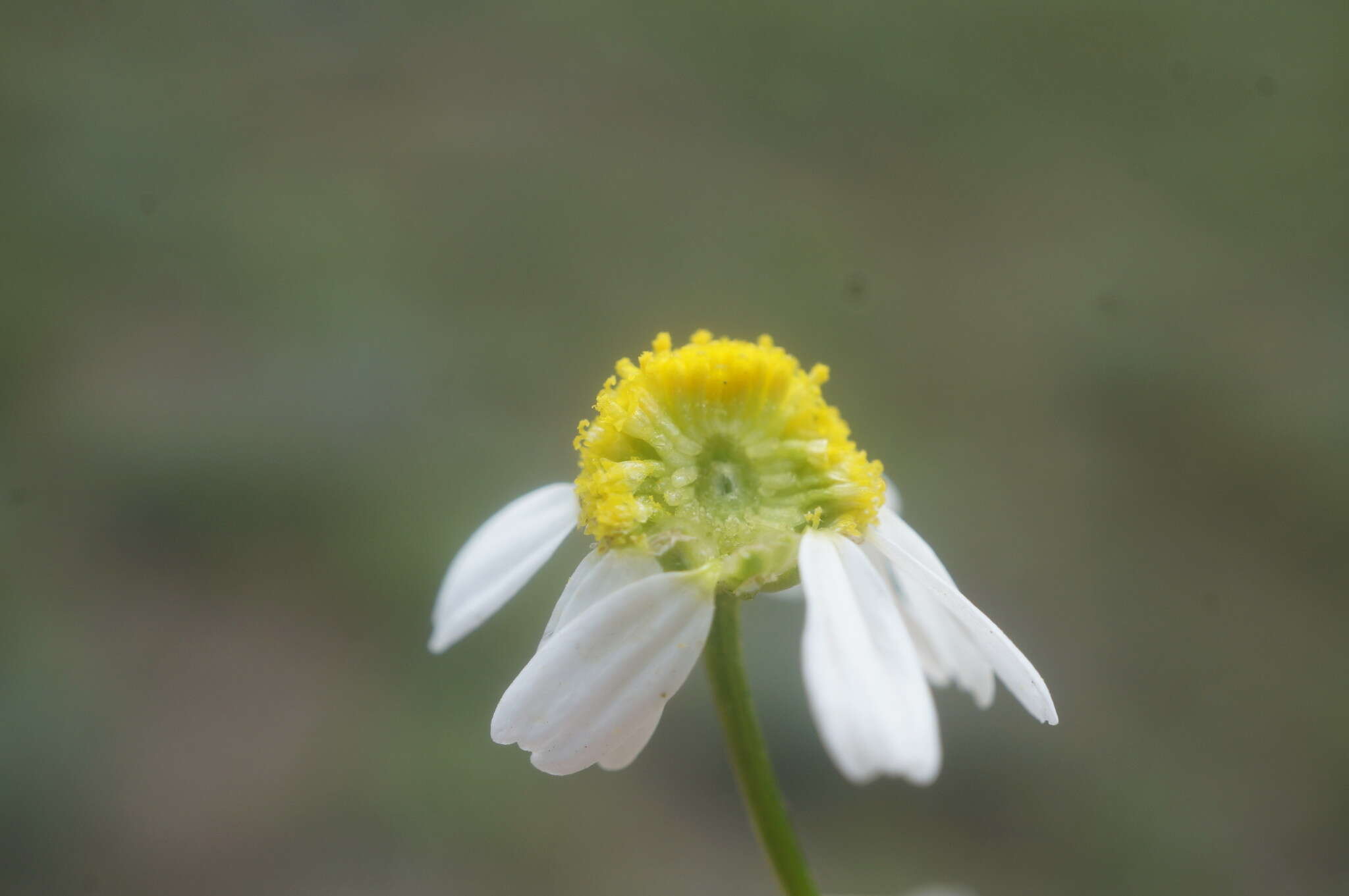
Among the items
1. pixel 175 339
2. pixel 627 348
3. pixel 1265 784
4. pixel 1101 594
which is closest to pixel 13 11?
pixel 175 339

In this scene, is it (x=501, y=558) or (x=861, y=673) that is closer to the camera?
(x=861, y=673)

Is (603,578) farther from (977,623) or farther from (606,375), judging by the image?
(606,375)

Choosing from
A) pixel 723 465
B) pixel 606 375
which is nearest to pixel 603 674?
pixel 723 465

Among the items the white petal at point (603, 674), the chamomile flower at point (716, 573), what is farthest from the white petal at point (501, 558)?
the white petal at point (603, 674)

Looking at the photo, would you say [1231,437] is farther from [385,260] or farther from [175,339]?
[175,339]

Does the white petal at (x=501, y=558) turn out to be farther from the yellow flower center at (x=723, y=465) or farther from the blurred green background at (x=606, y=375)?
the blurred green background at (x=606, y=375)

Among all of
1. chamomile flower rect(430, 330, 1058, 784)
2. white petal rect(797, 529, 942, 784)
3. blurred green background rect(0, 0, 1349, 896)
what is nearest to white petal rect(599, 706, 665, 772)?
chamomile flower rect(430, 330, 1058, 784)

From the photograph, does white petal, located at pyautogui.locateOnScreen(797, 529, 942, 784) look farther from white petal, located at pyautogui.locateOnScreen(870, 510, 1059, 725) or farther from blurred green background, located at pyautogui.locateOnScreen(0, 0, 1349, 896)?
blurred green background, located at pyautogui.locateOnScreen(0, 0, 1349, 896)
